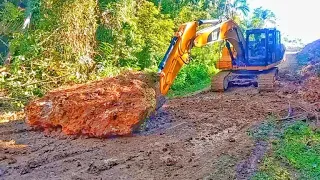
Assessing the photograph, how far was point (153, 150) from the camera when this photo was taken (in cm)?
596

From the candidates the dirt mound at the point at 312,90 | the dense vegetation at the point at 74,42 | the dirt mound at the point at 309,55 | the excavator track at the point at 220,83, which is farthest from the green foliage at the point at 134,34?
the dirt mound at the point at 309,55

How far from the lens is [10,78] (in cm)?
1023

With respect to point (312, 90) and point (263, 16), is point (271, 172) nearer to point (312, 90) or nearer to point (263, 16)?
point (312, 90)

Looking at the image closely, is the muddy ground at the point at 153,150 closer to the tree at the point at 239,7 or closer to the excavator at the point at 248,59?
the excavator at the point at 248,59

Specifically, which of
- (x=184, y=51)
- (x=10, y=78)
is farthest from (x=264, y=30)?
(x=10, y=78)

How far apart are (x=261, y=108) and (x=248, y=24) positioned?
104 feet

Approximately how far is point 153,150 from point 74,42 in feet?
21.9

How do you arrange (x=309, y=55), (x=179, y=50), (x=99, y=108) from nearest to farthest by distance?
(x=99, y=108) → (x=179, y=50) → (x=309, y=55)

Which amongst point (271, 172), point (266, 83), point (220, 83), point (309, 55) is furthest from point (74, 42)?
point (309, 55)

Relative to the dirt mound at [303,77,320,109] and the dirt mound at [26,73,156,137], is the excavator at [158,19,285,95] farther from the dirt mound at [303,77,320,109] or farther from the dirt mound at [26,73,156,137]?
the dirt mound at [26,73,156,137]

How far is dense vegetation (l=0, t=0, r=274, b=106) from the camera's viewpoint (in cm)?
1069

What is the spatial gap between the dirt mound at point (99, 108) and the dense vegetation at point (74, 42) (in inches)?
112

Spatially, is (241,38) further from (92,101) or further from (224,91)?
(92,101)

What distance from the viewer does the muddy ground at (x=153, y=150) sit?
201 inches
